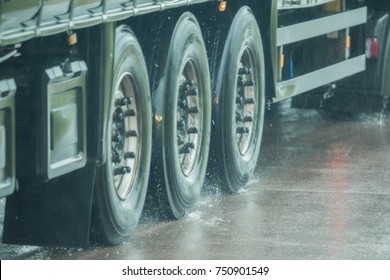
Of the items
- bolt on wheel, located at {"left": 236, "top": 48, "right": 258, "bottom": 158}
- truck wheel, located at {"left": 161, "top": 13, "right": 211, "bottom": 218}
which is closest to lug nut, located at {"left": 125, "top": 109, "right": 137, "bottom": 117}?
truck wheel, located at {"left": 161, "top": 13, "right": 211, "bottom": 218}

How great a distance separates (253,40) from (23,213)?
9.35ft

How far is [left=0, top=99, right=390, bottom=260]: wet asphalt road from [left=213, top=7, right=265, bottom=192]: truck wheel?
19 cm

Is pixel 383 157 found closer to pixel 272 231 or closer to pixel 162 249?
pixel 272 231

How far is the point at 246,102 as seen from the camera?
403 inches

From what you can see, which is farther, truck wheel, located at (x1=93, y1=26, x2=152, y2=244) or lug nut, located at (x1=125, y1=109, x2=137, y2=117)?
lug nut, located at (x1=125, y1=109, x2=137, y2=117)

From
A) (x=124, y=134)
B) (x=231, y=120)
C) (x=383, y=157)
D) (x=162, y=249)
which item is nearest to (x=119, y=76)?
(x=124, y=134)

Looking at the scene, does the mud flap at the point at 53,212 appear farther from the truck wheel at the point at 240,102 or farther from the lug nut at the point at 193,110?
the truck wheel at the point at 240,102

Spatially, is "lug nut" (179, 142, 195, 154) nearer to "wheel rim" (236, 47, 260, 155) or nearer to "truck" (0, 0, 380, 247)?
"truck" (0, 0, 380, 247)

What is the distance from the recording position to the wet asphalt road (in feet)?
26.1

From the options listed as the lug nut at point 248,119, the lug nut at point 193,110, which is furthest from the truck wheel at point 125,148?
the lug nut at point 248,119

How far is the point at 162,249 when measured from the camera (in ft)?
26.4

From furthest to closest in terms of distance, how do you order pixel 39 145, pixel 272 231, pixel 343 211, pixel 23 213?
pixel 343 211
pixel 272 231
pixel 23 213
pixel 39 145

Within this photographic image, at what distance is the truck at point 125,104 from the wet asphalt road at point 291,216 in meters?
0.16

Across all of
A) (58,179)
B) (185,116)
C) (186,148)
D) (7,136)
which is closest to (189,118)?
(185,116)
